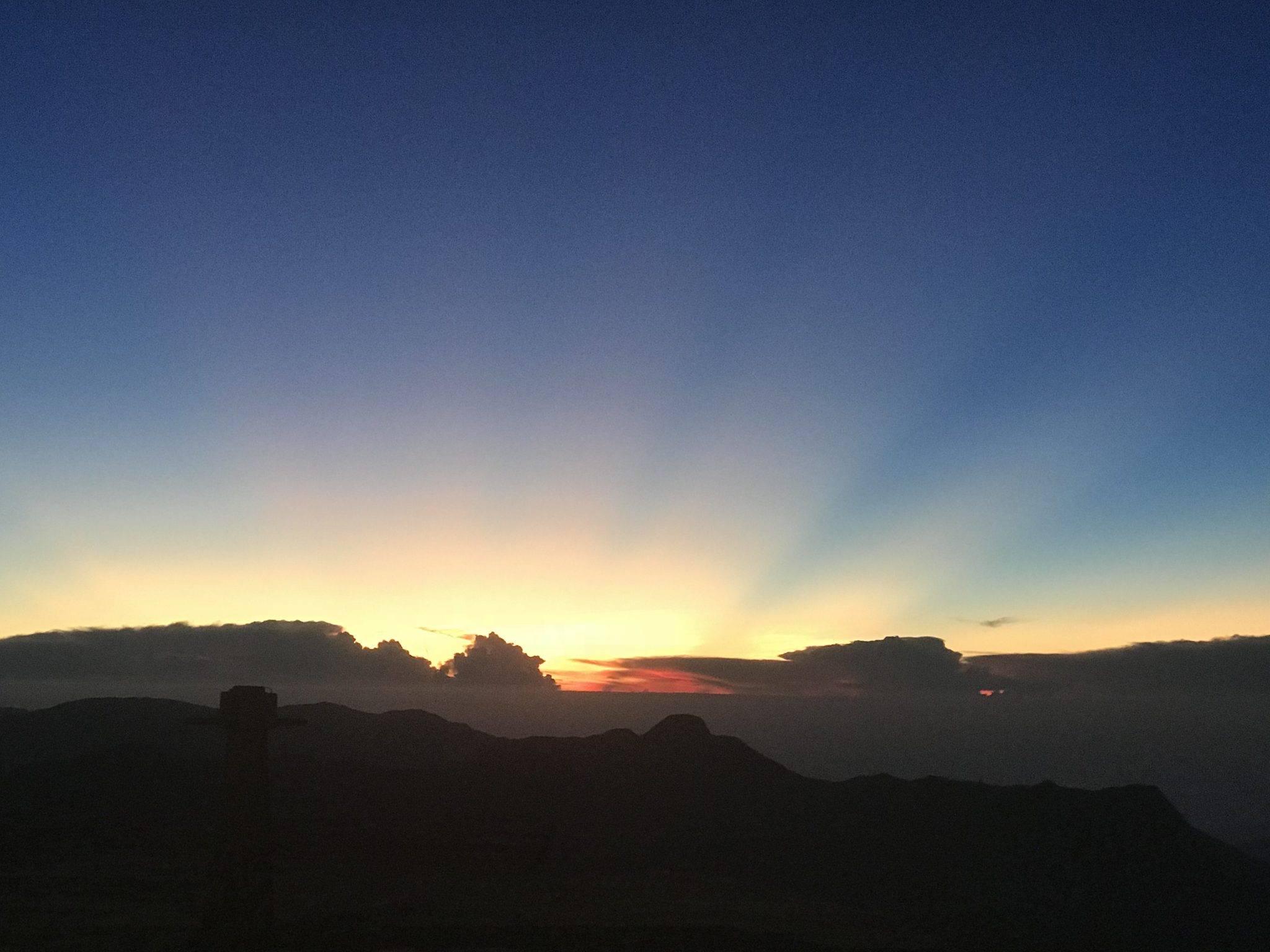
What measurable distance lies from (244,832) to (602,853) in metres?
26.8

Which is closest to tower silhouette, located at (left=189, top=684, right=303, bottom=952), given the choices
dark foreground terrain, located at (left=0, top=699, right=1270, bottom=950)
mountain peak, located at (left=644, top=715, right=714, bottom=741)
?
Answer: dark foreground terrain, located at (left=0, top=699, right=1270, bottom=950)

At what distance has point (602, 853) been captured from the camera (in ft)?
165

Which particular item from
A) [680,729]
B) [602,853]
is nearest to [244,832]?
[602,853]

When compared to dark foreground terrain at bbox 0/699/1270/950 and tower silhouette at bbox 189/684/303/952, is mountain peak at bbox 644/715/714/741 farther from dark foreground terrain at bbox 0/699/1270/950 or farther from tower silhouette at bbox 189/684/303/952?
tower silhouette at bbox 189/684/303/952

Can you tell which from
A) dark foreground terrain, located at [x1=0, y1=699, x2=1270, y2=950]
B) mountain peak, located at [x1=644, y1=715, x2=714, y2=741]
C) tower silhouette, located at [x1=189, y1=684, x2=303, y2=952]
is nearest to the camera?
tower silhouette, located at [x1=189, y1=684, x2=303, y2=952]

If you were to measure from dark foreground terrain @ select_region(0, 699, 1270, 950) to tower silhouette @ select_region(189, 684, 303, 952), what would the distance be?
6.93 feet

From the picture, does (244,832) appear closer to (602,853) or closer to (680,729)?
(602,853)

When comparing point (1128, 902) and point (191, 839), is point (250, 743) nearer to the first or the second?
point (191, 839)

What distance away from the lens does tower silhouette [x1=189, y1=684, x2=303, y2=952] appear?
28797 mm

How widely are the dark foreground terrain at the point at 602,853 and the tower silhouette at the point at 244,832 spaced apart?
2112 millimetres

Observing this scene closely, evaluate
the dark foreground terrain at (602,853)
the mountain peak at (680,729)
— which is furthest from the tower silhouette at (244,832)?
the mountain peak at (680,729)

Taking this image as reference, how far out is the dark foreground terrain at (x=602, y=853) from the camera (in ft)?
116

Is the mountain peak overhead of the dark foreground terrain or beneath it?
overhead

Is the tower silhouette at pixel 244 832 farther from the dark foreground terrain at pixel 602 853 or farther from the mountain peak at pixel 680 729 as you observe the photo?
the mountain peak at pixel 680 729
